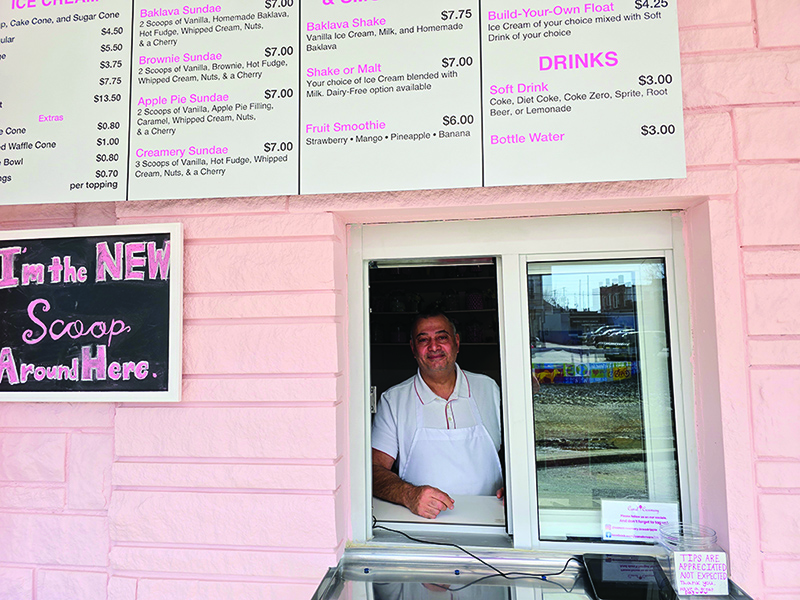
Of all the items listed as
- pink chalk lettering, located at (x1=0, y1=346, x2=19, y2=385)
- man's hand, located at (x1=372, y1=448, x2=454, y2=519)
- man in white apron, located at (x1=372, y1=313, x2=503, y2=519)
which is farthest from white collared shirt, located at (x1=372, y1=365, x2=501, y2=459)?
pink chalk lettering, located at (x1=0, y1=346, x2=19, y2=385)

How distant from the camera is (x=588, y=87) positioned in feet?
5.01

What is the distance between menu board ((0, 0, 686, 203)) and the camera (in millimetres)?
1521

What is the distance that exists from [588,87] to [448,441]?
1840 mm

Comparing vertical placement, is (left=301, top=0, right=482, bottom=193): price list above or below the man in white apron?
above

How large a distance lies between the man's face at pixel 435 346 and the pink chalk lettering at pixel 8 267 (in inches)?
74.9

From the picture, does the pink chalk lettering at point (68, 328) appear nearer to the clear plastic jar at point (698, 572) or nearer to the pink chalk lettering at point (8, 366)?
the pink chalk lettering at point (8, 366)

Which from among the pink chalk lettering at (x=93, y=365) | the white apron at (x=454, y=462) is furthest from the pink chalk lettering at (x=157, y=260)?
the white apron at (x=454, y=462)

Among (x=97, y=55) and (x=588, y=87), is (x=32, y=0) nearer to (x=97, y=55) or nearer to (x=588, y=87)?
(x=97, y=55)

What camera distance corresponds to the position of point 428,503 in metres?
1.93

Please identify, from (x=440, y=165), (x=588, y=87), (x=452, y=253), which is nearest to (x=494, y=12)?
(x=588, y=87)

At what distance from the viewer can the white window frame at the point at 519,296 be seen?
164 cm

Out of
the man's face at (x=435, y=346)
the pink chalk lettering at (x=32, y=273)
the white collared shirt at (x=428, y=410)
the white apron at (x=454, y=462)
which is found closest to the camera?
the pink chalk lettering at (x=32, y=273)

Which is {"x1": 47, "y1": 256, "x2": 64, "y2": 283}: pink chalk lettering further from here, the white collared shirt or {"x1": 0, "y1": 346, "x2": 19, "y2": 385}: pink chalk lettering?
the white collared shirt

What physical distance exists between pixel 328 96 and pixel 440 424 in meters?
1.85
